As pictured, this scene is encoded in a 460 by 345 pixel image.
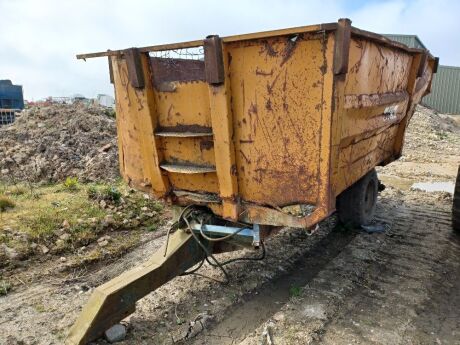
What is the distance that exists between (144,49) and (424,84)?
411cm

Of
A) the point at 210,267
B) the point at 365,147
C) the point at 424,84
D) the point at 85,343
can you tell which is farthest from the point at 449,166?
the point at 85,343

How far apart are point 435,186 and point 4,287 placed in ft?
22.9

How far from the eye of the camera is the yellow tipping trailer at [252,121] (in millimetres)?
2531

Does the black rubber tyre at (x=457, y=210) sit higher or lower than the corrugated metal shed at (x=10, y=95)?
lower

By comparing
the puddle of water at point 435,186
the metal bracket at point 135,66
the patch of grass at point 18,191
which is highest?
the metal bracket at point 135,66

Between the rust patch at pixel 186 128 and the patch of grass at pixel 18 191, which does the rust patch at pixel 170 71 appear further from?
the patch of grass at pixel 18 191

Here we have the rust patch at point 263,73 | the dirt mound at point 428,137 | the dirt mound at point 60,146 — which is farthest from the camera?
the dirt mound at point 428,137

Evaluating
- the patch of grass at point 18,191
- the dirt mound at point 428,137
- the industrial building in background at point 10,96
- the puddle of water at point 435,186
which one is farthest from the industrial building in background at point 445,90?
the patch of grass at point 18,191

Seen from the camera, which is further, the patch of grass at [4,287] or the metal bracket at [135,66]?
the patch of grass at [4,287]

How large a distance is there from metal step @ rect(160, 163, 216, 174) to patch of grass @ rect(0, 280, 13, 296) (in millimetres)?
1759

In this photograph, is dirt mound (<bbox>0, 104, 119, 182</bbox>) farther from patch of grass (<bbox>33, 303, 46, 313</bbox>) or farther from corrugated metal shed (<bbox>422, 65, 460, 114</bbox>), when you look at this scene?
corrugated metal shed (<bbox>422, 65, 460, 114</bbox>)

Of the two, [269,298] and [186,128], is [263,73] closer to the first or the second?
[186,128]

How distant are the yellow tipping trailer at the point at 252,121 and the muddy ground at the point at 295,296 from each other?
1.34ft

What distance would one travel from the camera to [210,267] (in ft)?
12.9
